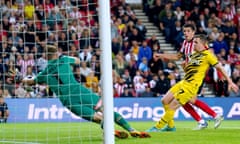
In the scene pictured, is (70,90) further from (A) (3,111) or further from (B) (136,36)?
(B) (136,36)

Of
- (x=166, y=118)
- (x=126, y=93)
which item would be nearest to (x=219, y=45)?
(x=126, y=93)

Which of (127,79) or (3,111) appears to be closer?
(3,111)

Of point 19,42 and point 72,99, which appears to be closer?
point 72,99

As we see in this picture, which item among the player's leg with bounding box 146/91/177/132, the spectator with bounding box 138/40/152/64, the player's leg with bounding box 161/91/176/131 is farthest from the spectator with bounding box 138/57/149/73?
the player's leg with bounding box 146/91/177/132

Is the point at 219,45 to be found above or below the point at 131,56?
above

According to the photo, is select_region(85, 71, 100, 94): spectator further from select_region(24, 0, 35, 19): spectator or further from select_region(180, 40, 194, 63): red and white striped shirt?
select_region(180, 40, 194, 63): red and white striped shirt

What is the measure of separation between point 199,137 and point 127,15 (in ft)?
53.0

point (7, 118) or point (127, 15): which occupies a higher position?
point (127, 15)

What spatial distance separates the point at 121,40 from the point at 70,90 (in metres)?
14.2

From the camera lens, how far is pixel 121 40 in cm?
2866

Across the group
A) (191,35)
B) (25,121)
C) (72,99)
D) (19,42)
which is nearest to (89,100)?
(72,99)

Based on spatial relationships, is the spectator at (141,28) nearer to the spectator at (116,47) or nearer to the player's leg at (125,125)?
the spectator at (116,47)

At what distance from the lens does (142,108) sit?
78.8ft

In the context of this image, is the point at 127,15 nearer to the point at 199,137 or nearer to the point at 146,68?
the point at 146,68
